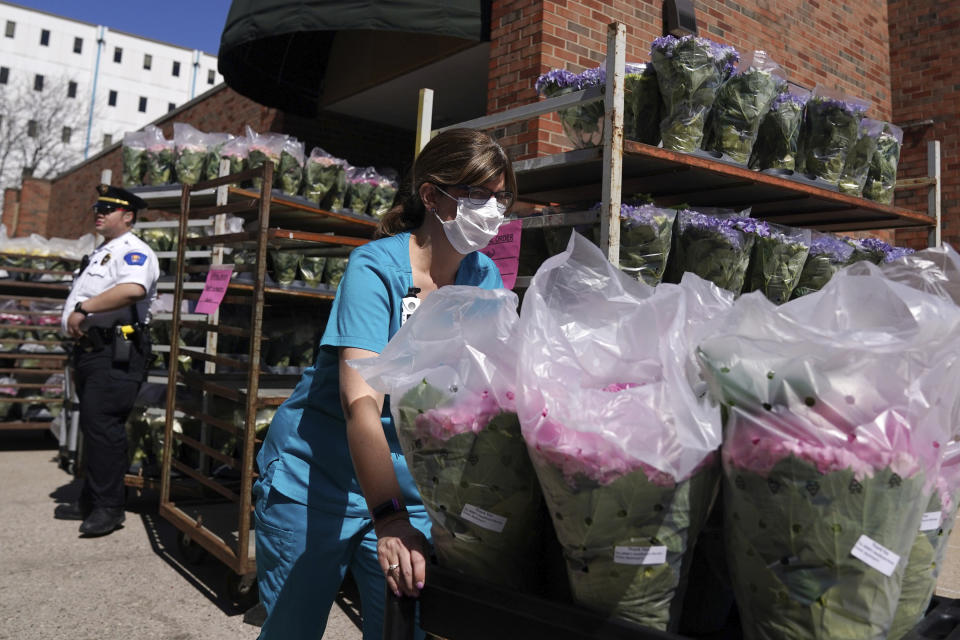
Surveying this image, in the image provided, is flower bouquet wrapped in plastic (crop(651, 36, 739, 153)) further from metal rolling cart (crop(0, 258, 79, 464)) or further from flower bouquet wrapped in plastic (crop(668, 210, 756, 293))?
metal rolling cart (crop(0, 258, 79, 464))

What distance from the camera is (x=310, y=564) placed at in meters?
1.86

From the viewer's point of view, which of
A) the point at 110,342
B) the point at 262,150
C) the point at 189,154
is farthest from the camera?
the point at 189,154

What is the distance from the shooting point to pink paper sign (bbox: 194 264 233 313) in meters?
4.18

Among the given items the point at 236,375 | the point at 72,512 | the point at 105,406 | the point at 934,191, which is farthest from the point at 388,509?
the point at 72,512

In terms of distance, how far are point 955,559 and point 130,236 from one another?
5707 millimetres

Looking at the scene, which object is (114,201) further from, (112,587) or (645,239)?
(645,239)

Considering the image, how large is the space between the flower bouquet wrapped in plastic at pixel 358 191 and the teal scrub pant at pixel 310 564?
4.10m

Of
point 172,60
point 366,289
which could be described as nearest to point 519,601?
point 366,289

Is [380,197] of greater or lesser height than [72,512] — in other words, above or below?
above

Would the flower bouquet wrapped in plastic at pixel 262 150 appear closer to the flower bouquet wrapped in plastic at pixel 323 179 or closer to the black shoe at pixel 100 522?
the flower bouquet wrapped in plastic at pixel 323 179

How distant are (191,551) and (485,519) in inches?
157

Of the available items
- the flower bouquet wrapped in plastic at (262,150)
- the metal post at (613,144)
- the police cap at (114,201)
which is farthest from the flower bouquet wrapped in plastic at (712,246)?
the police cap at (114,201)

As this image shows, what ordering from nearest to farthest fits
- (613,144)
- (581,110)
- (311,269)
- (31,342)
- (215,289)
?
(613,144), (581,110), (215,289), (311,269), (31,342)

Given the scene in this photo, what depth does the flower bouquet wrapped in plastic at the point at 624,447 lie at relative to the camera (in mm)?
944
